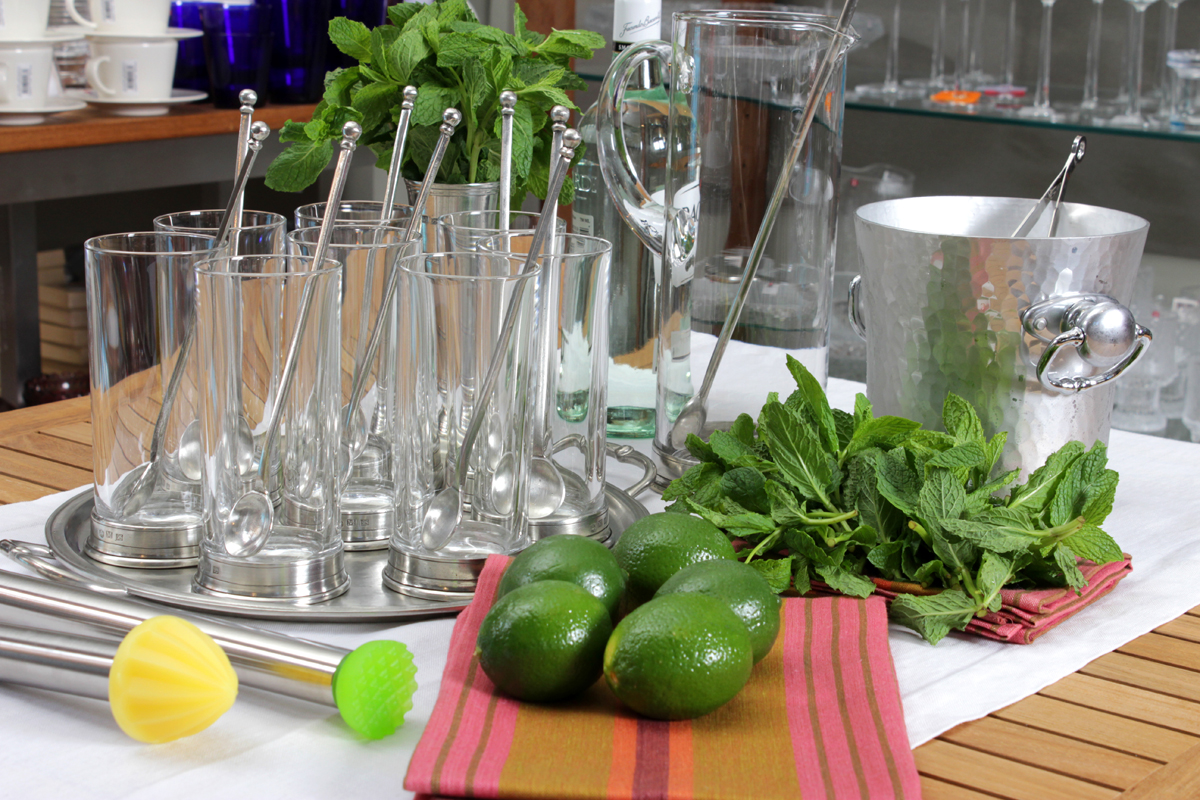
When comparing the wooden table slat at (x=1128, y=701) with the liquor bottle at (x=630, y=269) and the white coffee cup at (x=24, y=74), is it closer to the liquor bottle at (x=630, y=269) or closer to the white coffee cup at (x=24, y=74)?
the liquor bottle at (x=630, y=269)

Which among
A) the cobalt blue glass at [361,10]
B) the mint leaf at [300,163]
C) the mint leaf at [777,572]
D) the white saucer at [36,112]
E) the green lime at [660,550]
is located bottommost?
the mint leaf at [777,572]

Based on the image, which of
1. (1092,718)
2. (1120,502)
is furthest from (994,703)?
(1120,502)

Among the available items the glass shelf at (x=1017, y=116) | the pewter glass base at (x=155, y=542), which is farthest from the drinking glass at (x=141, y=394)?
the glass shelf at (x=1017, y=116)

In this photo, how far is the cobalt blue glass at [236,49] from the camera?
1.87 metres

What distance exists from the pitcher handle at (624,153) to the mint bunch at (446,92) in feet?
0.09

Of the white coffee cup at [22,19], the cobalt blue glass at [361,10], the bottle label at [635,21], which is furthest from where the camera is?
the cobalt blue glass at [361,10]

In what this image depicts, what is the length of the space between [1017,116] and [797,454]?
1.04 metres

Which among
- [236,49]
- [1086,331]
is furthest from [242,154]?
[236,49]

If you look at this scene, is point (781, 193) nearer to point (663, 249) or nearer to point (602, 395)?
point (663, 249)

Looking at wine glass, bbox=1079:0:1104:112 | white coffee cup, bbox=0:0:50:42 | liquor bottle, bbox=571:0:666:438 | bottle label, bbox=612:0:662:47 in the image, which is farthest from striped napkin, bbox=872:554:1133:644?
white coffee cup, bbox=0:0:50:42

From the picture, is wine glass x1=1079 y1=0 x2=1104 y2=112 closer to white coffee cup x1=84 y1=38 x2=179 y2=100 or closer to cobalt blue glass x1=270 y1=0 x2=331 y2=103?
cobalt blue glass x1=270 y1=0 x2=331 y2=103

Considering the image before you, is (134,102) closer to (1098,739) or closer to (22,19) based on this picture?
(22,19)

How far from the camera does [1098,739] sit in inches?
21.4

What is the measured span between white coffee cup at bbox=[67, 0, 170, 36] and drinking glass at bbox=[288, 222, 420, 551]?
1.21 m
